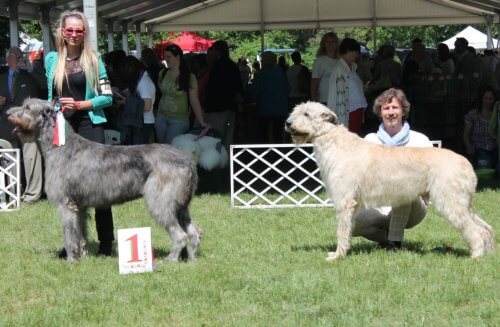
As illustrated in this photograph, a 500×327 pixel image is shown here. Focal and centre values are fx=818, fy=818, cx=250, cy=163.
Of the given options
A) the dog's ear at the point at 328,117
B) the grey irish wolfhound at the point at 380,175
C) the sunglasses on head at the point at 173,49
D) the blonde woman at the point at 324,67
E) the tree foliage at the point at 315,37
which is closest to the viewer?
the grey irish wolfhound at the point at 380,175

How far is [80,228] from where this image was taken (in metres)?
6.23

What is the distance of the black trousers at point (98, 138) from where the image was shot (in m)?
6.36

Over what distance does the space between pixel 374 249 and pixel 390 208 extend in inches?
13.9

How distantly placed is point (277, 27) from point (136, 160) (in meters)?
16.8

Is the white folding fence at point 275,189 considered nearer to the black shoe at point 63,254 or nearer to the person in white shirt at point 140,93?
the person in white shirt at point 140,93

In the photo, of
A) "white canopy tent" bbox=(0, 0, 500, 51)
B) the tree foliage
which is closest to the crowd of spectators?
"white canopy tent" bbox=(0, 0, 500, 51)

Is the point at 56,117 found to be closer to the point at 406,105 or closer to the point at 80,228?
the point at 80,228

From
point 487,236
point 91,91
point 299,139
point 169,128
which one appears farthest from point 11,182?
point 487,236

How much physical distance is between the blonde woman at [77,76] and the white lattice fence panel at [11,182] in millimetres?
3234

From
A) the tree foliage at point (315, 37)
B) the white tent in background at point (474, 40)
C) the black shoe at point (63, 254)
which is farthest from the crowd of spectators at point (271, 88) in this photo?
the tree foliage at point (315, 37)

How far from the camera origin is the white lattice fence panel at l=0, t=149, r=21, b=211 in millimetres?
9273

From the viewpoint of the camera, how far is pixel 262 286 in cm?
533

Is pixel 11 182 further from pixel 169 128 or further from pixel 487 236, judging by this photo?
pixel 487 236

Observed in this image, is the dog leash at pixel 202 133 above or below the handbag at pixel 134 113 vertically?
below
